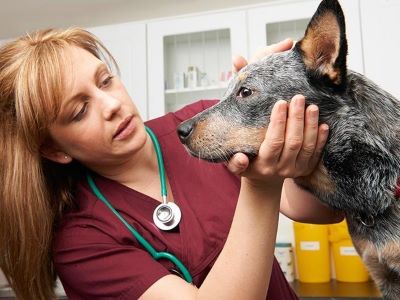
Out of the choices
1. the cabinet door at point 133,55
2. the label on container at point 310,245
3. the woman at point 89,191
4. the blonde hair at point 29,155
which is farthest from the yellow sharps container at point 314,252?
the blonde hair at point 29,155

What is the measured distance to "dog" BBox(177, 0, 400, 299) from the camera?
0.91 m

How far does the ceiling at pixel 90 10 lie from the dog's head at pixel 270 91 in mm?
1949

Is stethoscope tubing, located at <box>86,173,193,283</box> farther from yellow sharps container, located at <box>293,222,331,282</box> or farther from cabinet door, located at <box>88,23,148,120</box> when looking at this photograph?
cabinet door, located at <box>88,23,148,120</box>

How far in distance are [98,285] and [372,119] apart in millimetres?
756

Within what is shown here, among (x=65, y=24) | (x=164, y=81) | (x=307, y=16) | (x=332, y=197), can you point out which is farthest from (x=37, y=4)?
(x=332, y=197)

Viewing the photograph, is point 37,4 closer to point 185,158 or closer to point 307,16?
point 307,16

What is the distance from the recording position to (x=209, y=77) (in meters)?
3.02

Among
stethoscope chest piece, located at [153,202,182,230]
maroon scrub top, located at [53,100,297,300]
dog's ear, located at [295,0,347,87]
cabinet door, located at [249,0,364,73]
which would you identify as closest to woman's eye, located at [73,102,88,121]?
maroon scrub top, located at [53,100,297,300]

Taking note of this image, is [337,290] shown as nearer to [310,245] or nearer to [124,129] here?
[310,245]

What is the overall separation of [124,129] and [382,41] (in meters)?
2.06

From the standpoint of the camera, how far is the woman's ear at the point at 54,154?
1.13 metres

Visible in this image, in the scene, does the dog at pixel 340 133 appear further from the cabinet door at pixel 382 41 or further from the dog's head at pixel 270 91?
the cabinet door at pixel 382 41

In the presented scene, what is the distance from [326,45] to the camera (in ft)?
2.85

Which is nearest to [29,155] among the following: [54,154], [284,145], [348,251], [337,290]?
[54,154]
